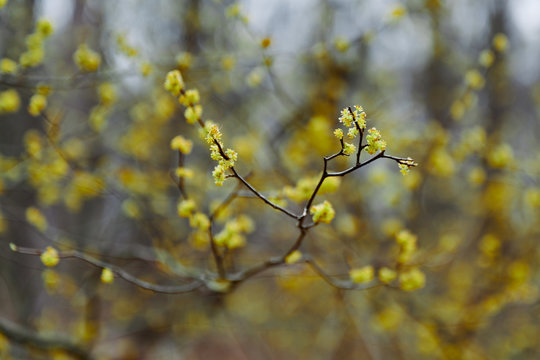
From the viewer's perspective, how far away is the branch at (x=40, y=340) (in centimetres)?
200

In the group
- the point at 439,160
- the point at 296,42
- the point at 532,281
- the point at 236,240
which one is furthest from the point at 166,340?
the point at 296,42

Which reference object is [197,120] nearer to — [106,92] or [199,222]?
[199,222]

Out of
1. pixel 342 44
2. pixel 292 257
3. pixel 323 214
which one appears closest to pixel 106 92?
pixel 342 44

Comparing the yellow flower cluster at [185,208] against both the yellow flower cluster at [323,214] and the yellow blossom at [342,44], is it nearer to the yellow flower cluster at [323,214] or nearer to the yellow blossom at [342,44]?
the yellow flower cluster at [323,214]

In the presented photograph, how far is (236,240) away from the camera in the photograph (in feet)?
5.43

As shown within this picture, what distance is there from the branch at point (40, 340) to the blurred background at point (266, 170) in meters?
0.01

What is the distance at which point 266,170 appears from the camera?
3.09 metres

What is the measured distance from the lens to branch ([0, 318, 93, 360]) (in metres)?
2.00

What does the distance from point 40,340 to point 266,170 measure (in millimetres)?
1848

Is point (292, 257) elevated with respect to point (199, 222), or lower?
lower

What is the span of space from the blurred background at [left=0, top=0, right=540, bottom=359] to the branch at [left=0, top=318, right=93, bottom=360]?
0.04ft

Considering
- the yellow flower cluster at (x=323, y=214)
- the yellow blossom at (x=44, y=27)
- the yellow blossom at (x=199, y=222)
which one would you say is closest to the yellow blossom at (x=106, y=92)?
the yellow blossom at (x=44, y=27)

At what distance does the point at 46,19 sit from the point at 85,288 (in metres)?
2.09

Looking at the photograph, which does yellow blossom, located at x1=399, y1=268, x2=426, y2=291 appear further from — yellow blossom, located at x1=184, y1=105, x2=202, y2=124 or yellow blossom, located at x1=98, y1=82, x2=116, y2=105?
yellow blossom, located at x1=98, y1=82, x2=116, y2=105
